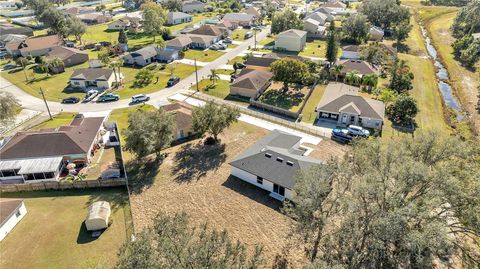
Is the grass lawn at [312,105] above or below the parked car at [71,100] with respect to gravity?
below

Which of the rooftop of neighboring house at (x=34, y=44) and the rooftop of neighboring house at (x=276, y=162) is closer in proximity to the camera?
the rooftop of neighboring house at (x=276, y=162)

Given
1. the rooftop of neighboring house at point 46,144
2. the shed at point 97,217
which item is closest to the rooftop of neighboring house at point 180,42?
the rooftop of neighboring house at point 46,144

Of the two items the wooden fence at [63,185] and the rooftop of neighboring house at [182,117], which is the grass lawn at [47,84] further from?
the wooden fence at [63,185]

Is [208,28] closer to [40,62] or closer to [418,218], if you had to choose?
[40,62]

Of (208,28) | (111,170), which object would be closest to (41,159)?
(111,170)

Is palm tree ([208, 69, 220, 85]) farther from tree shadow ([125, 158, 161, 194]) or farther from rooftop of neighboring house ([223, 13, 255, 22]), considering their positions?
rooftop of neighboring house ([223, 13, 255, 22])
